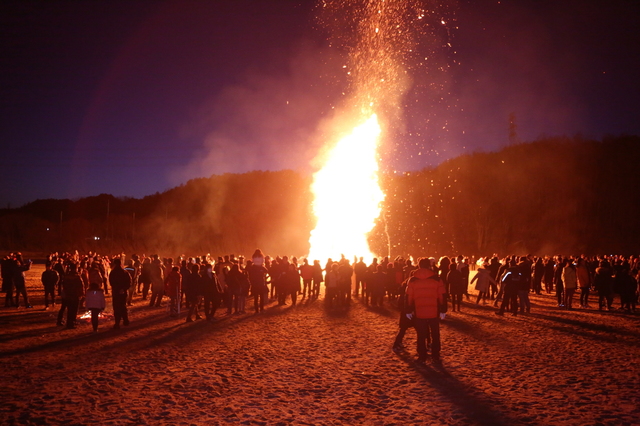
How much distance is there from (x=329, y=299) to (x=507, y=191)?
64.2m

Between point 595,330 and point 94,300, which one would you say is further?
point 595,330

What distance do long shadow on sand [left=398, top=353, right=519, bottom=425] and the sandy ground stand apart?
0.03 meters

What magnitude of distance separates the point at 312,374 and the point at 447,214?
72.6 metres

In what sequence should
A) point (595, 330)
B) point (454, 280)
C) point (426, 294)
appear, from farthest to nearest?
point (454, 280)
point (595, 330)
point (426, 294)

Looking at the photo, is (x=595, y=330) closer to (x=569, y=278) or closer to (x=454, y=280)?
(x=569, y=278)

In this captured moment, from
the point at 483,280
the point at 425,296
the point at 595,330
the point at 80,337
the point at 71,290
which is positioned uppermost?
the point at 425,296

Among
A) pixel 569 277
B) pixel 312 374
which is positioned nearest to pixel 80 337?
pixel 312 374

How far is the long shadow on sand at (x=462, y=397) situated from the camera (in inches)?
215

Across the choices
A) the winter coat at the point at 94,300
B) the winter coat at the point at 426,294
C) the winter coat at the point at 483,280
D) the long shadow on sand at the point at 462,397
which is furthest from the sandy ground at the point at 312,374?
the winter coat at the point at 483,280

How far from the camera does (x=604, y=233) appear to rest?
62.9 metres

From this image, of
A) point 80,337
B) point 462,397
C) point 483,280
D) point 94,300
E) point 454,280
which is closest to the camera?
point 462,397

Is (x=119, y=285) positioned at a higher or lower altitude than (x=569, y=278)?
higher

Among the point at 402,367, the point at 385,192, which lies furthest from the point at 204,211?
the point at 402,367

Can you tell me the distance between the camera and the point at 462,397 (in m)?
6.32
